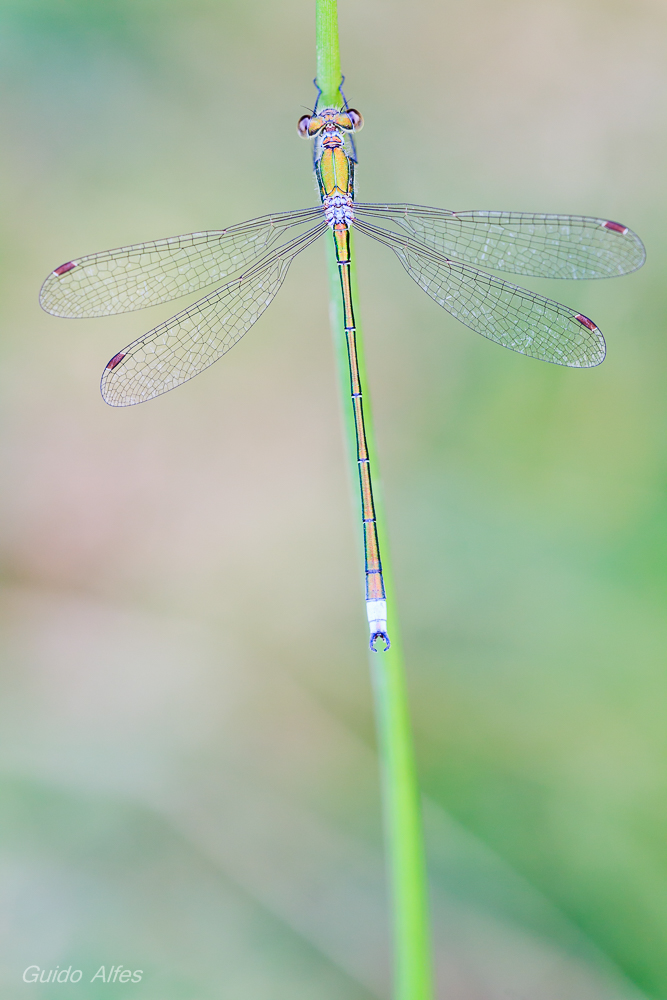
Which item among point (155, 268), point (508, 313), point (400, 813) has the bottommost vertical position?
point (400, 813)

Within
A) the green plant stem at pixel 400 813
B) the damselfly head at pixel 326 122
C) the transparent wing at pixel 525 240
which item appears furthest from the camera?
the transparent wing at pixel 525 240

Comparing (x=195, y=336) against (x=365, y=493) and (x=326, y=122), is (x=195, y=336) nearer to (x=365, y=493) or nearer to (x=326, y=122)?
→ (x=326, y=122)

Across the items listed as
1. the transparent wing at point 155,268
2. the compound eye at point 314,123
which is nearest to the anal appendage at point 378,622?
the transparent wing at point 155,268

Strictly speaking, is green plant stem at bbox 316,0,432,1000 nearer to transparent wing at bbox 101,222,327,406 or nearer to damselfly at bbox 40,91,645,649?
damselfly at bbox 40,91,645,649

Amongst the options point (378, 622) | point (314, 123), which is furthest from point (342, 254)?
point (378, 622)

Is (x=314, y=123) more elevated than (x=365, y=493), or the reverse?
(x=314, y=123)

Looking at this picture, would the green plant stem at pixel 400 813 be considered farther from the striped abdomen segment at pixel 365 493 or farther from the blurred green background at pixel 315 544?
the blurred green background at pixel 315 544

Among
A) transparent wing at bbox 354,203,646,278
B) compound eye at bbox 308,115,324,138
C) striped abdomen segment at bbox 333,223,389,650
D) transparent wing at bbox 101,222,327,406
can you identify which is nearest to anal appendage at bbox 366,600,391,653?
striped abdomen segment at bbox 333,223,389,650
